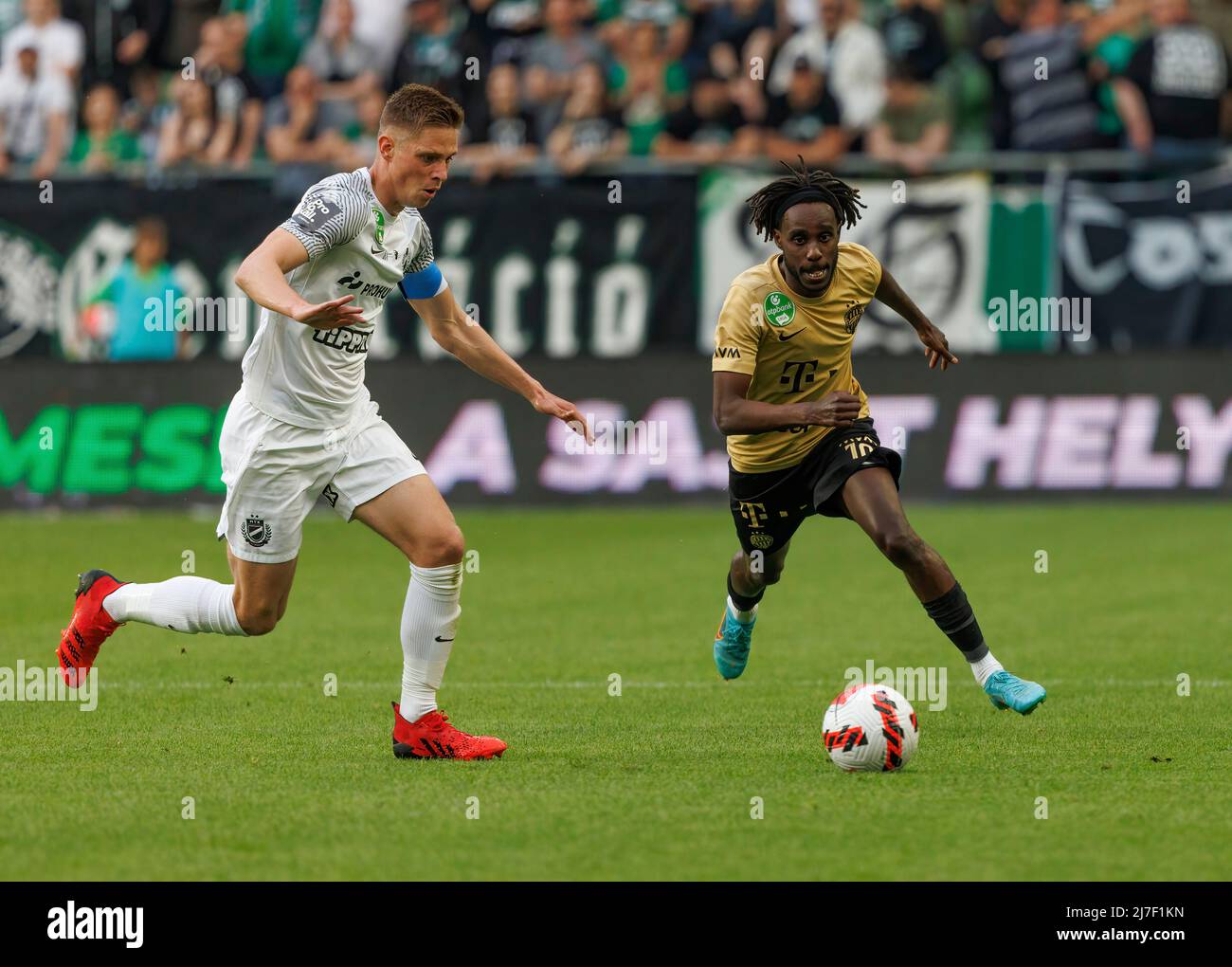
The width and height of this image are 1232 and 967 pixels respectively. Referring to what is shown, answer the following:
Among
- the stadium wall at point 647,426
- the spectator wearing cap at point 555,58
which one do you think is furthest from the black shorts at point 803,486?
the spectator wearing cap at point 555,58

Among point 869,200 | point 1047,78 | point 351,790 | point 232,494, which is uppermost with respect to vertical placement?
point 1047,78

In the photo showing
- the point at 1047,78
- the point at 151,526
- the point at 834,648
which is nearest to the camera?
the point at 834,648

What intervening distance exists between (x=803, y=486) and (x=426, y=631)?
208 centimetres

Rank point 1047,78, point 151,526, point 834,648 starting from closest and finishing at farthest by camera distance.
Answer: point 834,648, point 151,526, point 1047,78

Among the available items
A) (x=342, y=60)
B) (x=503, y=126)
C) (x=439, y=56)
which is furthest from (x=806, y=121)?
(x=342, y=60)

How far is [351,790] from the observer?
7.04m

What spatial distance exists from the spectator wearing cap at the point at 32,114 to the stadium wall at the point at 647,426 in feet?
9.30

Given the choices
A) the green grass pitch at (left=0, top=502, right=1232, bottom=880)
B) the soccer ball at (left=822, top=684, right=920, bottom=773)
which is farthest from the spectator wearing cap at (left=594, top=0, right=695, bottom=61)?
the soccer ball at (left=822, top=684, right=920, bottom=773)

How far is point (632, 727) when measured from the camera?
8.53 meters

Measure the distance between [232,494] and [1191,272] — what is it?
37.7 feet

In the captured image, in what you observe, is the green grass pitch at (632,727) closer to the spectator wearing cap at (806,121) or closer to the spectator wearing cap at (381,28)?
the spectator wearing cap at (806,121)

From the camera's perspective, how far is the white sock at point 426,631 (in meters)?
7.87

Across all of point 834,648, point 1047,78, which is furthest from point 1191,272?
point 834,648

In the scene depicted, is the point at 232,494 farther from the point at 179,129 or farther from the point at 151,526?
the point at 179,129
